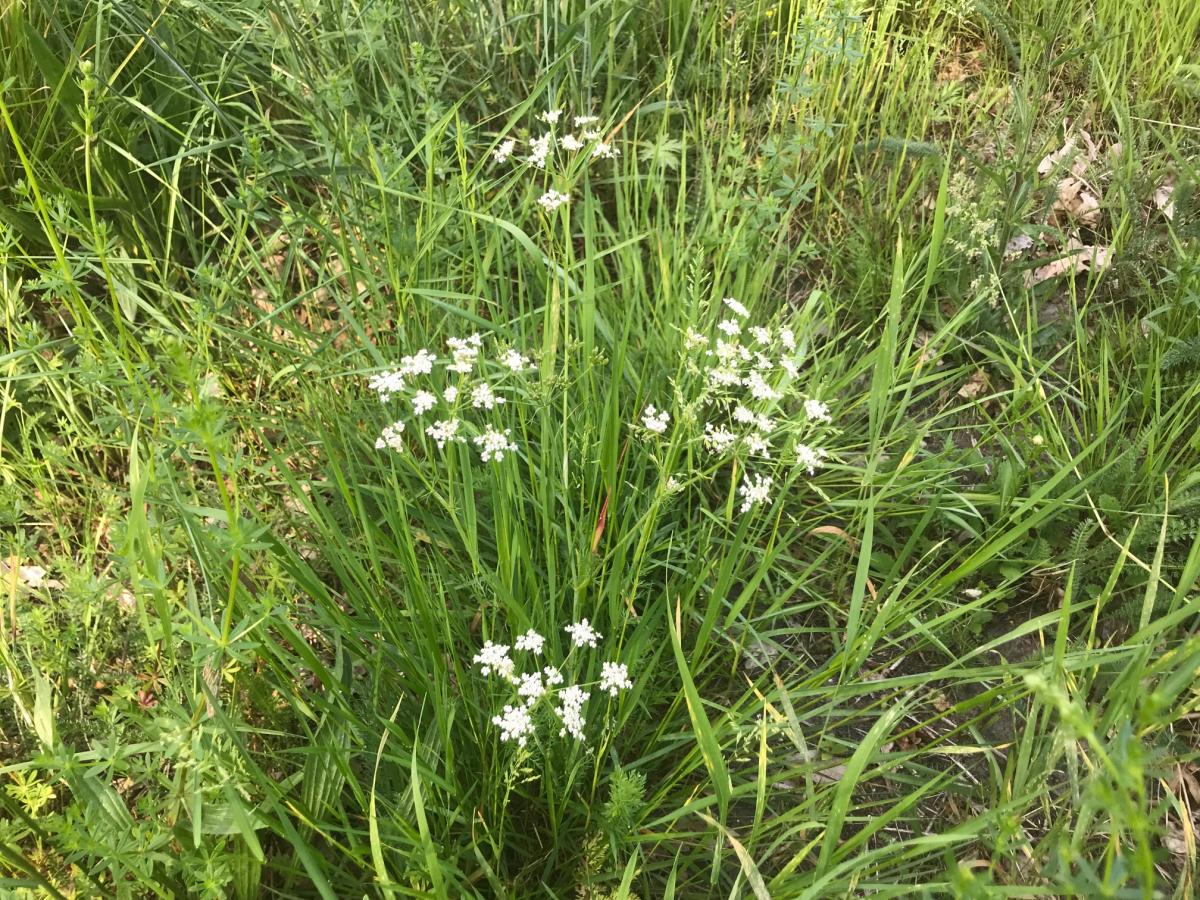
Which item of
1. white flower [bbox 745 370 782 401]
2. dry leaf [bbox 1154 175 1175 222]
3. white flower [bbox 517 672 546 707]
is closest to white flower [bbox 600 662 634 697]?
white flower [bbox 517 672 546 707]

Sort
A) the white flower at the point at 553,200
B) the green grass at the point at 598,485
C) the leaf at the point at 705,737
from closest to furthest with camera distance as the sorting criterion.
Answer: the leaf at the point at 705,737 < the green grass at the point at 598,485 < the white flower at the point at 553,200

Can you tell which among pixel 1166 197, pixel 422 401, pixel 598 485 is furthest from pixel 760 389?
pixel 1166 197

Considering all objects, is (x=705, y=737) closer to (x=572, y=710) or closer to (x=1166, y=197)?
(x=572, y=710)

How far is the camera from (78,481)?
91.6 inches

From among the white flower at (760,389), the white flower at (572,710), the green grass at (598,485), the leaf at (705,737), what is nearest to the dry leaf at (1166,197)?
the green grass at (598,485)

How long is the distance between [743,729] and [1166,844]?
38.5 inches

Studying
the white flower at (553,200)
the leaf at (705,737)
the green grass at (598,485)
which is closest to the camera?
the leaf at (705,737)

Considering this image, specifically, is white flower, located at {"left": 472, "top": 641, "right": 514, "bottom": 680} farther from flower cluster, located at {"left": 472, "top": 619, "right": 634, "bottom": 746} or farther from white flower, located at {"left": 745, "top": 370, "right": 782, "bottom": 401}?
white flower, located at {"left": 745, "top": 370, "right": 782, "bottom": 401}

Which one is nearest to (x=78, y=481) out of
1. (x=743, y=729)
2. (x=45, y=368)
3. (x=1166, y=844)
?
(x=45, y=368)

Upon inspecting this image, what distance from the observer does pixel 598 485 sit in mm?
1774

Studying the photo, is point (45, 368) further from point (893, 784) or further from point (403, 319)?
point (893, 784)

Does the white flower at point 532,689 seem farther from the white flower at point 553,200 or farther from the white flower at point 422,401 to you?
the white flower at point 553,200

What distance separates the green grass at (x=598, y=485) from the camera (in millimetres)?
1365

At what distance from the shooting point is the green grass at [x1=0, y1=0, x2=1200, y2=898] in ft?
4.48
